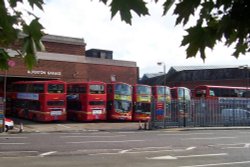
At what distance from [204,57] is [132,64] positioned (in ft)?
157

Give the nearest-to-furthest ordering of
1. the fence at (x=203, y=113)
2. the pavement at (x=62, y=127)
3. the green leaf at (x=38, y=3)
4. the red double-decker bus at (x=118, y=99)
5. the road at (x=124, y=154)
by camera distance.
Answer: the green leaf at (x=38, y=3) → the road at (x=124, y=154) → the pavement at (x=62, y=127) → the fence at (x=203, y=113) → the red double-decker bus at (x=118, y=99)

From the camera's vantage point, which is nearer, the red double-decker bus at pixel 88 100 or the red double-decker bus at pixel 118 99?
the red double-decker bus at pixel 88 100

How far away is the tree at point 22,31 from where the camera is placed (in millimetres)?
2578

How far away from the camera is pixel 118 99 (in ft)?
123

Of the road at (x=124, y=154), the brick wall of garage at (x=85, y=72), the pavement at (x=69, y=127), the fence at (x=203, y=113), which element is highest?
the brick wall of garage at (x=85, y=72)

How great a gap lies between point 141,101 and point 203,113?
5.98 m

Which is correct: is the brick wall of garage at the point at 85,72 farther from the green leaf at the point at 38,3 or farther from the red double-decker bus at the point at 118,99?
the green leaf at the point at 38,3

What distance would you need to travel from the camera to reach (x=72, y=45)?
45.0 meters

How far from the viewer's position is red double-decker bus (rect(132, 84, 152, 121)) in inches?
1531

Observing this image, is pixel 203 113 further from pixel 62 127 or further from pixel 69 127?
pixel 62 127

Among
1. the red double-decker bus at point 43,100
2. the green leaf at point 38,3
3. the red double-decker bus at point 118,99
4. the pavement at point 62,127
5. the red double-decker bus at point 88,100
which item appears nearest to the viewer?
the green leaf at point 38,3

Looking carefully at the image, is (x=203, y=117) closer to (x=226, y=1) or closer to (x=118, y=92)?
Result: (x=118, y=92)

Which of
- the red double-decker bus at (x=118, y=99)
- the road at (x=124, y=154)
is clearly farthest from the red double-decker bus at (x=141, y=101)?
the road at (x=124, y=154)

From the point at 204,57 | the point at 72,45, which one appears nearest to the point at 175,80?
the point at 72,45
